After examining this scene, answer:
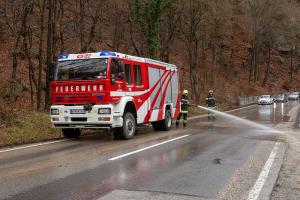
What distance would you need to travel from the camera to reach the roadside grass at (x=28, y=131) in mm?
13430

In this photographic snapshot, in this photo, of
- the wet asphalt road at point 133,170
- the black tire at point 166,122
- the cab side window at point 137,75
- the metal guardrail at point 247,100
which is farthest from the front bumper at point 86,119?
the metal guardrail at point 247,100

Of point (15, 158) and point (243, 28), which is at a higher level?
point (243, 28)

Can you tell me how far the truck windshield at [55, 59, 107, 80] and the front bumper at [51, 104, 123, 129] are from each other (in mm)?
987

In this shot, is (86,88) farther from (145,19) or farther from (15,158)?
(145,19)

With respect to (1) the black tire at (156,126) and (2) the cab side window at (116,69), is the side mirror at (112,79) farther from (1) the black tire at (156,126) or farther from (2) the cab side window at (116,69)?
(1) the black tire at (156,126)

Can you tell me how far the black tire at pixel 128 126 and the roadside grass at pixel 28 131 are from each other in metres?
2.66

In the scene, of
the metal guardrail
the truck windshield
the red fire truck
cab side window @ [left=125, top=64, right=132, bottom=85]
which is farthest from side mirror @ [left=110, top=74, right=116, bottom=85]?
the metal guardrail

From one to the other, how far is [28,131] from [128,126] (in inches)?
143

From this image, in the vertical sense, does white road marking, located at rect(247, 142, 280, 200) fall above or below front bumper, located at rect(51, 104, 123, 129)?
below

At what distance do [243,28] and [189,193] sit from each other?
62467mm

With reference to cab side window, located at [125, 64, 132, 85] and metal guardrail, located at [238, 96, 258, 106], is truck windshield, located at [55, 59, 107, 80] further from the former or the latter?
metal guardrail, located at [238, 96, 258, 106]

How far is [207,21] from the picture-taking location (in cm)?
3931

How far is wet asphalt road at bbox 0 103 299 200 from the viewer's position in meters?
6.63

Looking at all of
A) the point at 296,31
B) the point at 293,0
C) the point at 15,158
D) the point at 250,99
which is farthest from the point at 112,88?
the point at 293,0
